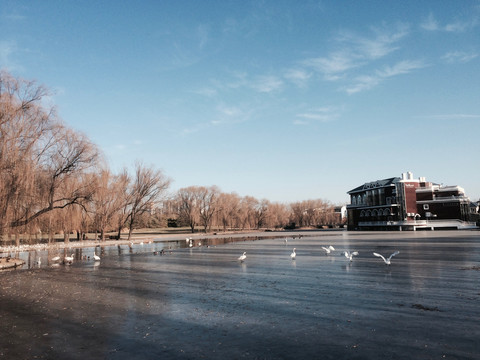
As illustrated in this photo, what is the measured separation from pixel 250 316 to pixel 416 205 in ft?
215

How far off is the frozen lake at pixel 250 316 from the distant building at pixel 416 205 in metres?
53.8

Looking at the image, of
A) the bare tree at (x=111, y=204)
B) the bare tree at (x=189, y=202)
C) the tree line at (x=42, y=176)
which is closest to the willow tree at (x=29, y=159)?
the tree line at (x=42, y=176)

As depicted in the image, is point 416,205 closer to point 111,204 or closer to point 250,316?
point 111,204

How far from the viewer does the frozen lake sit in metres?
5.86

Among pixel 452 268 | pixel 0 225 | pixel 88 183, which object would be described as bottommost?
pixel 452 268

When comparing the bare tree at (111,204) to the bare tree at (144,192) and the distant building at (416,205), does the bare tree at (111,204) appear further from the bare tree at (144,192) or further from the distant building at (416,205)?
the distant building at (416,205)

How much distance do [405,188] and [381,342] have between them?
6449cm

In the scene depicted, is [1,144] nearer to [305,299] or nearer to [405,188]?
[305,299]

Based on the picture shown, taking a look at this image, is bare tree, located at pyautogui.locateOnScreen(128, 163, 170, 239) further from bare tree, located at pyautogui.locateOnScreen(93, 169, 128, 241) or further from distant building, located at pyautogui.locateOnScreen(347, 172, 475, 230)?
distant building, located at pyautogui.locateOnScreen(347, 172, 475, 230)

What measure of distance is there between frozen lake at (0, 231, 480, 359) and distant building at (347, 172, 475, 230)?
53760 millimetres

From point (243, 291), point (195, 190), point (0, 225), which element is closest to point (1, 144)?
point (0, 225)

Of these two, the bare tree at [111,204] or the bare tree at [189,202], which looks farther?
the bare tree at [189,202]

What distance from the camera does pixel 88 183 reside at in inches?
1059

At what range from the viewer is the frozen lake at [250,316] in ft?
19.2
